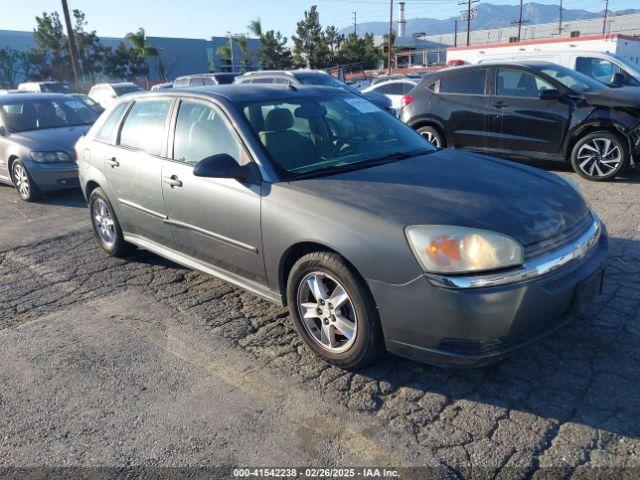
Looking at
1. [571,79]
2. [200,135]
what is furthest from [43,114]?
[571,79]

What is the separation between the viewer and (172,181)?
393 cm

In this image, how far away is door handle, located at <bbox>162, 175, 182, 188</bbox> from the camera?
3.87m

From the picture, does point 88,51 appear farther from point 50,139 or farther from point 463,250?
point 463,250

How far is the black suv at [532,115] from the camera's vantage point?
6.71m

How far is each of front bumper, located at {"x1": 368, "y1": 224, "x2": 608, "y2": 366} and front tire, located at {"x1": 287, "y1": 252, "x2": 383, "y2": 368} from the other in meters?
0.11

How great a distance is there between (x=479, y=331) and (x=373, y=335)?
577mm

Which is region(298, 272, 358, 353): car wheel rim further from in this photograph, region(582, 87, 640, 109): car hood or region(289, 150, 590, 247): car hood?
region(582, 87, 640, 109): car hood

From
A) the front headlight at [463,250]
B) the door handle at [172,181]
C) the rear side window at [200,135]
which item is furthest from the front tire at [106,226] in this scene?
the front headlight at [463,250]

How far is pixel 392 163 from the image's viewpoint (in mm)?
3602

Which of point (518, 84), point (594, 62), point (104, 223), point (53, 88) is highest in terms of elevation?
point (594, 62)

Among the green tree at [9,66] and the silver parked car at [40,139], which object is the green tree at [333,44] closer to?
the green tree at [9,66]

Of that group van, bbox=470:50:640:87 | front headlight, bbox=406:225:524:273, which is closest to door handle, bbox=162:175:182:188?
front headlight, bbox=406:225:524:273

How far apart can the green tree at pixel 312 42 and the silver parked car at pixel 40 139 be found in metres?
37.2

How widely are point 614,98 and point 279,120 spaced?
517cm
